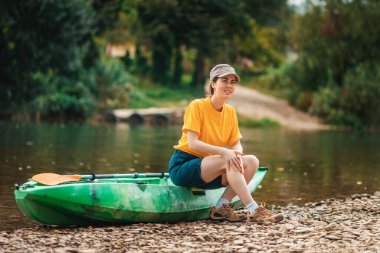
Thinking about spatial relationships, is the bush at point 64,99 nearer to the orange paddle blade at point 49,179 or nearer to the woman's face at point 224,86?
the orange paddle blade at point 49,179

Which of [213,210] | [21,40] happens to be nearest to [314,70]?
[21,40]

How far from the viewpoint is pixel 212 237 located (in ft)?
25.6

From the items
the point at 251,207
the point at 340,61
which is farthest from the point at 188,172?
the point at 340,61

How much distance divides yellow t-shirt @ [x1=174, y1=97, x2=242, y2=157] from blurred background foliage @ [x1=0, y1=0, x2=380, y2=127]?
77.6 feet

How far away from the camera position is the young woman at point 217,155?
8922 mm

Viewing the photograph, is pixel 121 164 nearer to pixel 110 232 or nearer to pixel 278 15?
pixel 110 232

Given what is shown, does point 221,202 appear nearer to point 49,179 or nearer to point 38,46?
point 49,179

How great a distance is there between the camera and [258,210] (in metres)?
8.81

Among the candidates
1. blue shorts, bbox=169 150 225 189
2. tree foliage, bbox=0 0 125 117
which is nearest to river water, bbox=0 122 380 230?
blue shorts, bbox=169 150 225 189

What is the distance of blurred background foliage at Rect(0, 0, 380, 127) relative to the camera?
3319 centimetres

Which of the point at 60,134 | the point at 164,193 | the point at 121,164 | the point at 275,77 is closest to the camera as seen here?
the point at 164,193

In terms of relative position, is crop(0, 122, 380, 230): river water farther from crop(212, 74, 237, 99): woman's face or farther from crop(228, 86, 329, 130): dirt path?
crop(228, 86, 329, 130): dirt path

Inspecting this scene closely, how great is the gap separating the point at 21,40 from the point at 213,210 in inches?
967

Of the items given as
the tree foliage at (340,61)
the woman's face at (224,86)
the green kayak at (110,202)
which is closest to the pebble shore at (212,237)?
the green kayak at (110,202)
